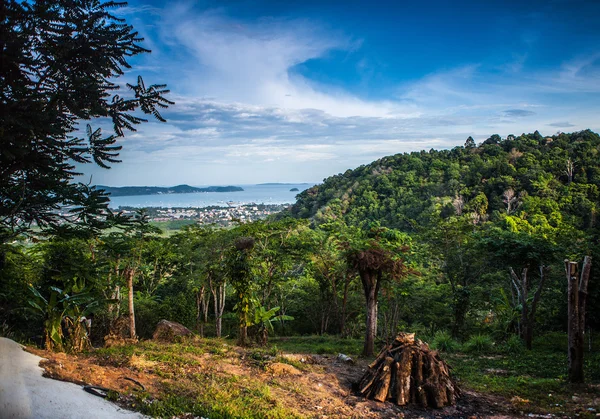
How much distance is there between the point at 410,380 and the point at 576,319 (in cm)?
393

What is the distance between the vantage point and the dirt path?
4.06 metres

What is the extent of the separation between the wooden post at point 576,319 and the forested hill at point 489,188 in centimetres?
1620

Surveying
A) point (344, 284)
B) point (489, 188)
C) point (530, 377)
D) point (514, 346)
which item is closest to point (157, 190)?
point (489, 188)

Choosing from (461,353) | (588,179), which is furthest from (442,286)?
(588,179)

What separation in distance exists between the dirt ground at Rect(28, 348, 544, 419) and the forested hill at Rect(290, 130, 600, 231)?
17.8 m

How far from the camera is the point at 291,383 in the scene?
7199mm

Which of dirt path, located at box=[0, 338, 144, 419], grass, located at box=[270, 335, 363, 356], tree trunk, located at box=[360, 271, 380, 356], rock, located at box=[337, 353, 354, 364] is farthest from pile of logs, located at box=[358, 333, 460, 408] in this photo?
grass, located at box=[270, 335, 363, 356]

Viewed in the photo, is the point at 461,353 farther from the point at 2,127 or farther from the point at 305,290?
the point at 2,127

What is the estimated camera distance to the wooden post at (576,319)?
7711 mm

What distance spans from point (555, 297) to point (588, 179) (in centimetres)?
3232

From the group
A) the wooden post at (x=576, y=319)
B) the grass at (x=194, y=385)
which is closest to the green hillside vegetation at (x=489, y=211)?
the wooden post at (x=576, y=319)

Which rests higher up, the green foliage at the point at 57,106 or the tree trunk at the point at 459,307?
A: the green foliage at the point at 57,106

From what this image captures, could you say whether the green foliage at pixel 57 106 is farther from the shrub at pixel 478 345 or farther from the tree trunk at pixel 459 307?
the tree trunk at pixel 459 307

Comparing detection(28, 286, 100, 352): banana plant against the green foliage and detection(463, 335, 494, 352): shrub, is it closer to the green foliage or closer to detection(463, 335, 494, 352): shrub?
the green foliage
